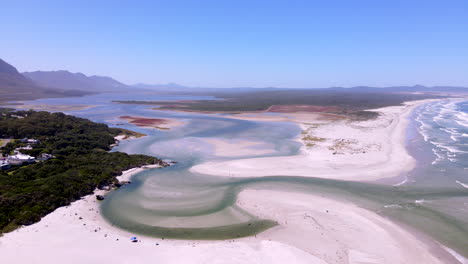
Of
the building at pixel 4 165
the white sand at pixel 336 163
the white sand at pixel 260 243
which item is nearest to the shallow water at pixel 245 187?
the white sand at pixel 260 243

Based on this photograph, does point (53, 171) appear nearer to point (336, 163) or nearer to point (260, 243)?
point (260, 243)

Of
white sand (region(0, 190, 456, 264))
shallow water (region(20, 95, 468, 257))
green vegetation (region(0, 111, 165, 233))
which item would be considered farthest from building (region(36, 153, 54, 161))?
white sand (region(0, 190, 456, 264))

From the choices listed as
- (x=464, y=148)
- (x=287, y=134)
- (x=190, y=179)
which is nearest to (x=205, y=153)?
(x=190, y=179)

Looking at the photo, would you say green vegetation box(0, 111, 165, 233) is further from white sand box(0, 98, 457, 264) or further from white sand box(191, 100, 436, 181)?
white sand box(191, 100, 436, 181)

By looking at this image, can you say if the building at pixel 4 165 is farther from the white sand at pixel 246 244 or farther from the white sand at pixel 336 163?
the white sand at pixel 336 163

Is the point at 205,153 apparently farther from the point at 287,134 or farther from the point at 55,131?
the point at 55,131

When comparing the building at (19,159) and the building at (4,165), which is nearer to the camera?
the building at (4,165)

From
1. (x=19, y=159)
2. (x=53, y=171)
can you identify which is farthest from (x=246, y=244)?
(x=19, y=159)

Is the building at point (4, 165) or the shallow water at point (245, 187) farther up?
the building at point (4, 165)
